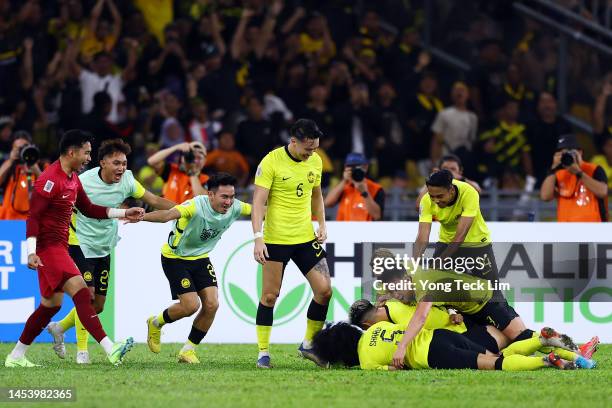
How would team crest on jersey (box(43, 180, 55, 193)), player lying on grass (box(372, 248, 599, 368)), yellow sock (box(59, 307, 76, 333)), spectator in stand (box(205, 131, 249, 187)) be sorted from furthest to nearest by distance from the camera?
spectator in stand (box(205, 131, 249, 187)) < yellow sock (box(59, 307, 76, 333)) < player lying on grass (box(372, 248, 599, 368)) < team crest on jersey (box(43, 180, 55, 193))

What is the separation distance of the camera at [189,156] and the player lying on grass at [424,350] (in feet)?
14.9

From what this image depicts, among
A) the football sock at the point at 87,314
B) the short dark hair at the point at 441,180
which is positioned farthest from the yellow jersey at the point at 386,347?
the football sock at the point at 87,314

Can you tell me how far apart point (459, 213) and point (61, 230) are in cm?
388

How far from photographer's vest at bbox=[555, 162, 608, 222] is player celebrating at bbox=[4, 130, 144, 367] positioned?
6.33 m

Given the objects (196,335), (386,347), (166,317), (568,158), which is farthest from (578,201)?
(166,317)

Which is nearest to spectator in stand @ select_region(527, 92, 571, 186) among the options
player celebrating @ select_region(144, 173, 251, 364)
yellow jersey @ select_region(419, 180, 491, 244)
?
yellow jersey @ select_region(419, 180, 491, 244)

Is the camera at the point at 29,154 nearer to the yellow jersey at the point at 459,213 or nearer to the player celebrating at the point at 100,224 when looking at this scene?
the player celebrating at the point at 100,224

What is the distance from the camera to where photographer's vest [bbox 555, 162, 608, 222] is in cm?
1662

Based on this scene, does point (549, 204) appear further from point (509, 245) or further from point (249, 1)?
point (249, 1)

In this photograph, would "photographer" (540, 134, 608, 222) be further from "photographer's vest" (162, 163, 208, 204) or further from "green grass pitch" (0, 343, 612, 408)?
"photographer's vest" (162, 163, 208, 204)

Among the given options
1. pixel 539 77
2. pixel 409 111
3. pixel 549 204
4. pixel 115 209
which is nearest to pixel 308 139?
pixel 115 209

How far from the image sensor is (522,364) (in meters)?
12.1

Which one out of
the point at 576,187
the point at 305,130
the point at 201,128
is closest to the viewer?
the point at 305,130

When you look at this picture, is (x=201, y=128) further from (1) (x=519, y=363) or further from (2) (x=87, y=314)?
(1) (x=519, y=363)
